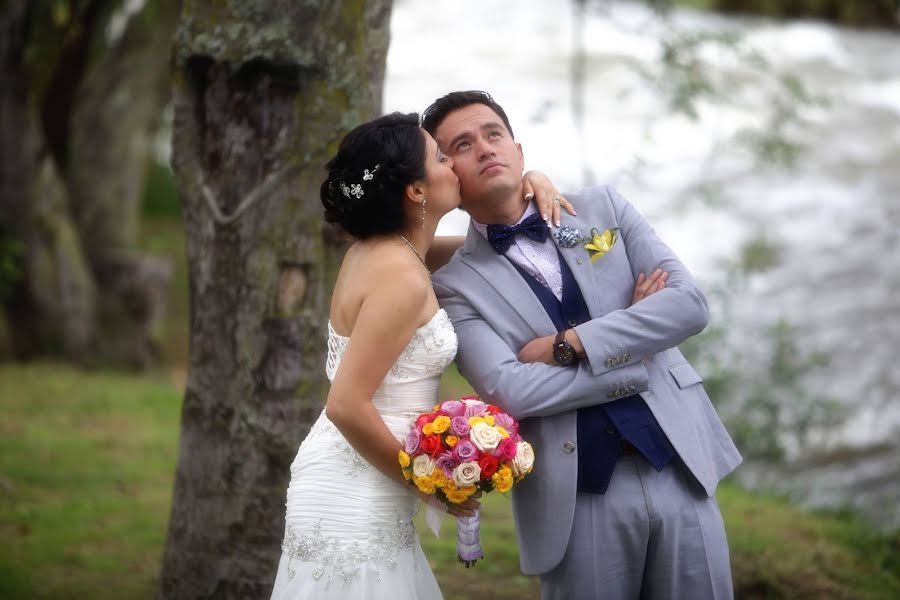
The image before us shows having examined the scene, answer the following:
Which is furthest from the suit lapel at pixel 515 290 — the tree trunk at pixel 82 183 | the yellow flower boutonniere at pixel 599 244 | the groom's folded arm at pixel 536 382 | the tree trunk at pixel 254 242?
the tree trunk at pixel 82 183

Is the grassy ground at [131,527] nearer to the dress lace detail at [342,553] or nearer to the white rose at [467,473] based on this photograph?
the dress lace detail at [342,553]

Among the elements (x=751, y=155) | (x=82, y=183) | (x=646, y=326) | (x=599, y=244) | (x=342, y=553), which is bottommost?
(x=82, y=183)

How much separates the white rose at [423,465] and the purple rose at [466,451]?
0.30ft

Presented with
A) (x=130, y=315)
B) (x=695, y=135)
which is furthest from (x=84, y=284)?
(x=695, y=135)

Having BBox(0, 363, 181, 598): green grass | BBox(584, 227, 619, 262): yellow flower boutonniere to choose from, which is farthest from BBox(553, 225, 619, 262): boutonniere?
BBox(0, 363, 181, 598): green grass

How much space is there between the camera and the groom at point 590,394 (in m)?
3.02

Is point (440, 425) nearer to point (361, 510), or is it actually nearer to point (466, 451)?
point (466, 451)

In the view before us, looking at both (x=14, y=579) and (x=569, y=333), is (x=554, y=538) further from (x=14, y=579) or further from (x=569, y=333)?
(x=14, y=579)

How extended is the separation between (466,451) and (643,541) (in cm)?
63

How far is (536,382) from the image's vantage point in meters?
2.97

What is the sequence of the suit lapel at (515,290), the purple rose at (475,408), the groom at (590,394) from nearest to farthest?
the purple rose at (475,408), the groom at (590,394), the suit lapel at (515,290)

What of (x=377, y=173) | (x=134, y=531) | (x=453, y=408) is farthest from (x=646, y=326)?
(x=134, y=531)

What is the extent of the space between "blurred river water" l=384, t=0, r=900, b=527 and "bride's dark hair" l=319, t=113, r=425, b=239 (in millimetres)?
3572

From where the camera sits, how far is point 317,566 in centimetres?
305
